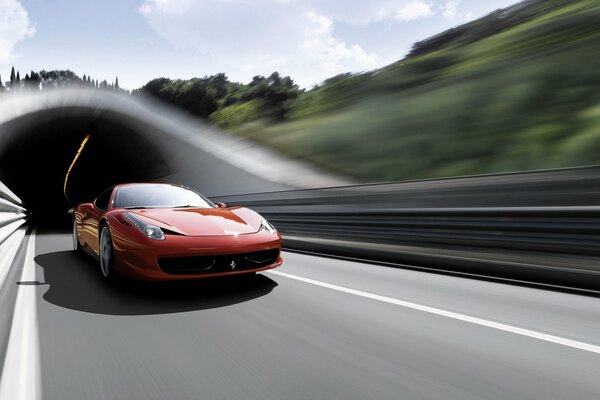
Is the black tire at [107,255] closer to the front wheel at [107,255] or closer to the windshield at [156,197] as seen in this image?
the front wheel at [107,255]

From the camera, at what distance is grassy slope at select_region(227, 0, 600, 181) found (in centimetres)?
1133

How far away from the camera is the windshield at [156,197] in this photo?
6824 millimetres

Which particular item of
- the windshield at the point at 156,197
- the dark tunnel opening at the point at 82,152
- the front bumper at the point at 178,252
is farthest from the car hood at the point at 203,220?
the dark tunnel opening at the point at 82,152

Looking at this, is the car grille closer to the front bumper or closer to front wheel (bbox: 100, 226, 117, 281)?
the front bumper

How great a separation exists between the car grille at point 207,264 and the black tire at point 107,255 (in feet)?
3.30

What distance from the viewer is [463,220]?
6.93 meters

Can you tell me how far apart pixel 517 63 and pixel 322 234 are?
7.24 metres

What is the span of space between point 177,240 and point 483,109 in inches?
403

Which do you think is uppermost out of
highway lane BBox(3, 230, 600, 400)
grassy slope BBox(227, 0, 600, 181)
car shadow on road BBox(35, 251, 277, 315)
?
grassy slope BBox(227, 0, 600, 181)

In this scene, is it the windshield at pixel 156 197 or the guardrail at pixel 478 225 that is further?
the windshield at pixel 156 197

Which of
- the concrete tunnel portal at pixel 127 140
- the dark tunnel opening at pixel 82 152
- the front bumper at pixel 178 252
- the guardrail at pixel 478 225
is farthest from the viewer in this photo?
the dark tunnel opening at pixel 82 152

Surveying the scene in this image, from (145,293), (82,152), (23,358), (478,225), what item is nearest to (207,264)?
(145,293)

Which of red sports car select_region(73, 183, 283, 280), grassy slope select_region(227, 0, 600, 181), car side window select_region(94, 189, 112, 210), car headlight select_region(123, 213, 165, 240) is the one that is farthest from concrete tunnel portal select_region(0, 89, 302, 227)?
car headlight select_region(123, 213, 165, 240)

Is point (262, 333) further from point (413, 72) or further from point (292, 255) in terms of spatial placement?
point (413, 72)
